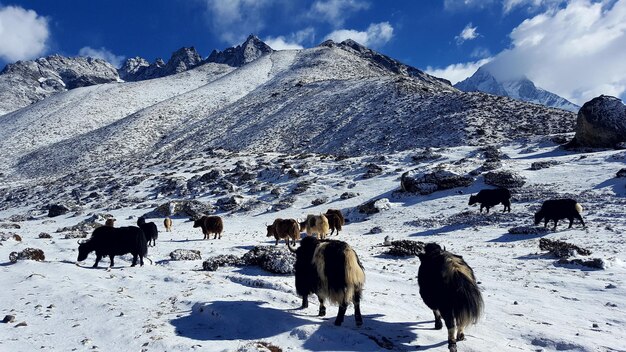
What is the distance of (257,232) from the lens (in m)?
23.4

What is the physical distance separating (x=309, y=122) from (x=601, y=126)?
124ft

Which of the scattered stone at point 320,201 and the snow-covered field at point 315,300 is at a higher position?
the scattered stone at point 320,201

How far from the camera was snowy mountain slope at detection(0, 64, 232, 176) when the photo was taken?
81.3m

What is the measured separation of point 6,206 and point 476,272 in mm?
47577

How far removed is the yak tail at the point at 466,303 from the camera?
21.8ft

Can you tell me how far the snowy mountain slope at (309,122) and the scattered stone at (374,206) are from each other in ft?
72.1

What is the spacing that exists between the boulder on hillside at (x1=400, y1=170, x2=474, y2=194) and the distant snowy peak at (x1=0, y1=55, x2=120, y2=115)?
430ft

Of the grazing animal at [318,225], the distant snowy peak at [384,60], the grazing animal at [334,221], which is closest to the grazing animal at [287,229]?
the grazing animal at [318,225]

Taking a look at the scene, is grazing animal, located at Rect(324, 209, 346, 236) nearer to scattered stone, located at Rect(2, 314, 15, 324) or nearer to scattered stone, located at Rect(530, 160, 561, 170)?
scattered stone, located at Rect(530, 160, 561, 170)

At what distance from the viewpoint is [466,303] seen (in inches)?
263

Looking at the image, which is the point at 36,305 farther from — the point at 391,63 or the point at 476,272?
the point at 391,63

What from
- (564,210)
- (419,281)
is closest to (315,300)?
(419,281)

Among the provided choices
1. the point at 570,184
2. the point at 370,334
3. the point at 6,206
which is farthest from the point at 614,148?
the point at 6,206

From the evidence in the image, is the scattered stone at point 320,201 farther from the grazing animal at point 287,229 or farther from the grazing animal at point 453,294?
the grazing animal at point 453,294
